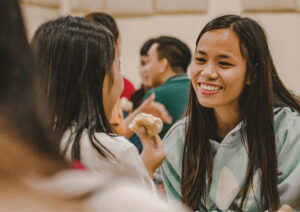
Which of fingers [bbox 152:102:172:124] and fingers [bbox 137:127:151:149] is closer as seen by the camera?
fingers [bbox 137:127:151:149]

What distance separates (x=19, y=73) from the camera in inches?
15.7

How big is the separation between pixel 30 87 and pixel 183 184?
1107 mm

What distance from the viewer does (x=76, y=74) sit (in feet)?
3.69

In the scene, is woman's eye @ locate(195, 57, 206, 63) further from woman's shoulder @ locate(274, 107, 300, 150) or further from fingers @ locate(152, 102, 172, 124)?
fingers @ locate(152, 102, 172, 124)

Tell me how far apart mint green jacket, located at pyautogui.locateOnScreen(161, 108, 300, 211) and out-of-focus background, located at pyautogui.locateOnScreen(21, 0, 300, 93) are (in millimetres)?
1887

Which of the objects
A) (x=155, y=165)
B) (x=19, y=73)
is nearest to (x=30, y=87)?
(x=19, y=73)

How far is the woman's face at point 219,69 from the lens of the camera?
1364mm

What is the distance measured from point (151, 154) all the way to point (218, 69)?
0.32 m

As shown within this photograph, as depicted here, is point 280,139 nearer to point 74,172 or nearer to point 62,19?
point 62,19

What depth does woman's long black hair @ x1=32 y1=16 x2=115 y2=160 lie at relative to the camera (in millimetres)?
1112

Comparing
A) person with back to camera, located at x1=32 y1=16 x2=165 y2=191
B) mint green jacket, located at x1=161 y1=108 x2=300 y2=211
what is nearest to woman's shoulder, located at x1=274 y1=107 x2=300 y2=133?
mint green jacket, located at x1=161 y1=108 x2=300 y2=211

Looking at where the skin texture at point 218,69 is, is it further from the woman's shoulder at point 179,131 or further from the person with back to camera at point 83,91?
the person with back to camera at point 83,91

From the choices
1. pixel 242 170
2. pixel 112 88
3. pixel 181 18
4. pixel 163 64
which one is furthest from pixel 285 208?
pixel 181 18

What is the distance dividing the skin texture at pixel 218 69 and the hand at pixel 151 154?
0.64 ft
